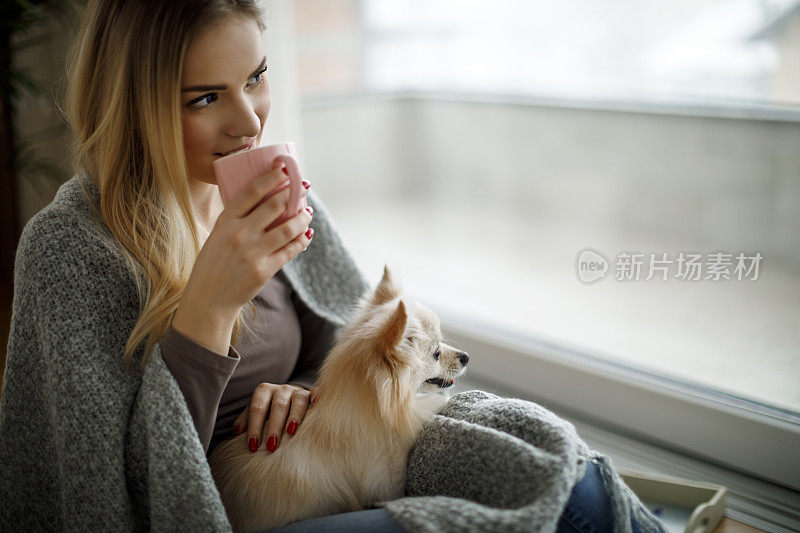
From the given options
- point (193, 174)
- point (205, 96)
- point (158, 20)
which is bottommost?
point (193, 174)

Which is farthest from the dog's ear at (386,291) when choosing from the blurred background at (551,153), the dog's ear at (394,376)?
the dog's ear at (394,376)

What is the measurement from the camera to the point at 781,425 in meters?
1.42

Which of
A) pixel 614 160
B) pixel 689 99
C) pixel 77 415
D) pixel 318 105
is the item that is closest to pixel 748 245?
pixel 689 99

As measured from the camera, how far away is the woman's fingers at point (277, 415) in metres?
1.02

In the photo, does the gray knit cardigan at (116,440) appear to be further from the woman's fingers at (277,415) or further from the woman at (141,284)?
the woman's fingers at (277,415)

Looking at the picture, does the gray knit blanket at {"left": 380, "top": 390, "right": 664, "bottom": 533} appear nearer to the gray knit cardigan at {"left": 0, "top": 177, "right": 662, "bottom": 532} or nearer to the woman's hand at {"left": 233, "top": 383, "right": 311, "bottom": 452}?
the gray knit cardigan at {"left": 0, "top": 177, "right": 662, "bottom": 532}

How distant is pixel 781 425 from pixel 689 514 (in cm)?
31

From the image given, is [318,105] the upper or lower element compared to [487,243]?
upper

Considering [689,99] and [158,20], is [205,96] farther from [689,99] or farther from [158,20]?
[689,99]

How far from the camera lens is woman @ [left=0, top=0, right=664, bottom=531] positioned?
87 centimetres

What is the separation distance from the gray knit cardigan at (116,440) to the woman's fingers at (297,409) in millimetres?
188

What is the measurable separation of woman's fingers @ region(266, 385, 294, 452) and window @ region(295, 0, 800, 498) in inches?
38.5

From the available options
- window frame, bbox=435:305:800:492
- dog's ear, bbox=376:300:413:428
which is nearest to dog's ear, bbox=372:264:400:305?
dog's ear, bbox=376:300:413:428

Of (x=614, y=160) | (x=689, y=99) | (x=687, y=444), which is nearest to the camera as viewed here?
(x=687, y=444)
